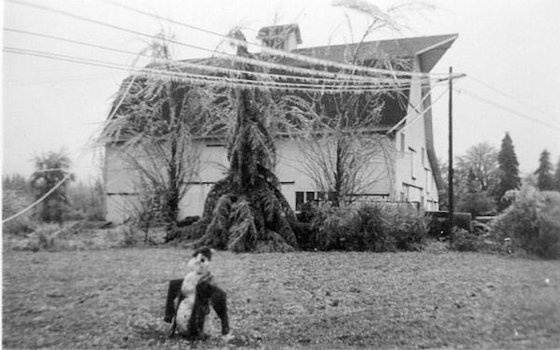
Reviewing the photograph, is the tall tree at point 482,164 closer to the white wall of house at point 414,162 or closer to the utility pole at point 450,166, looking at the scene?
the utility pole at point 450,166

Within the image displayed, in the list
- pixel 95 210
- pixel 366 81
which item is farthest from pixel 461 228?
pixel 95 210

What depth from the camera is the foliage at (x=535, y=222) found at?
3045 millimetres

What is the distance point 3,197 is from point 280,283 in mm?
2058

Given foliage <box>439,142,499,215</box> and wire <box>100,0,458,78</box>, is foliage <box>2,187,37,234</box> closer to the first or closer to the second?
wire <box>100,0,458,78</box>

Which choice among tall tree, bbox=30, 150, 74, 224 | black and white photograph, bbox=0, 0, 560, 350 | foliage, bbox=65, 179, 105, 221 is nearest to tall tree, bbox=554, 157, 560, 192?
black and white photograph, bbox=0, 0, 560, 350

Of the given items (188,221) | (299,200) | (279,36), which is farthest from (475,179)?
(188,221)

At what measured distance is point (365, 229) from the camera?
3.82m

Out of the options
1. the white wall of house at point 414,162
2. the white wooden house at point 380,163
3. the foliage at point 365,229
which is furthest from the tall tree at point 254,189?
the white wall of house at point 414,162

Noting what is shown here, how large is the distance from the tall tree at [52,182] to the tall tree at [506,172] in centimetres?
326

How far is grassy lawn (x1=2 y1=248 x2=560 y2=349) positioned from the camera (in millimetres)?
2482

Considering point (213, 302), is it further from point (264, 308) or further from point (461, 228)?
point (461, 228)

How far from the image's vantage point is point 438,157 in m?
3.65

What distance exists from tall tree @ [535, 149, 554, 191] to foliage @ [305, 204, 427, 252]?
41.2 inches

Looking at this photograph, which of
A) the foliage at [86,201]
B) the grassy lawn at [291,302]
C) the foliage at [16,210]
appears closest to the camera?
the grassy lawn at [291,302]
